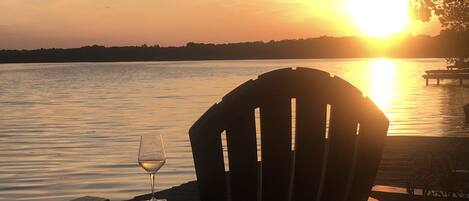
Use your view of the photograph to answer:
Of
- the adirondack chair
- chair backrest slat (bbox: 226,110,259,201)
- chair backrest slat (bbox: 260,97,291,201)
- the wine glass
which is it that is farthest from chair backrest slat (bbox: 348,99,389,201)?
the wine glass

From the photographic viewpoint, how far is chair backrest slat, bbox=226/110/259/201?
400cm

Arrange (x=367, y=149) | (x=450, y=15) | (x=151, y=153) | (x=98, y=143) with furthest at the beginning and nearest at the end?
(x=450, y=15) < (x=98, y=143) < (x=151, y=153) < (x=367, y=149)

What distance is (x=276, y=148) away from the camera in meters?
4.02

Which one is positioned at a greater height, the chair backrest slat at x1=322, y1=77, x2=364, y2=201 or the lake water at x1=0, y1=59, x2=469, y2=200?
the chair backrest slat at x1=322, y1=77, x2=364, y2=201

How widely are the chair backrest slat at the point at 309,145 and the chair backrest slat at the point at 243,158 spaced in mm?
218

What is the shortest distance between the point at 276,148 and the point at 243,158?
177mm

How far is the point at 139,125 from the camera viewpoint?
34.7 metres

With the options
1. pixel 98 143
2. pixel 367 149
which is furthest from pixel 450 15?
pixel 367 149

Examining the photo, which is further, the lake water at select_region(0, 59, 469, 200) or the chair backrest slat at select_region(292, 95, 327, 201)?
the lake water at select_region(0, 59, 469, 200)

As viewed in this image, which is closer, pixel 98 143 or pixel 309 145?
pixel 309 145

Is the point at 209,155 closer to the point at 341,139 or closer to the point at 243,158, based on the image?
the point at 243,158

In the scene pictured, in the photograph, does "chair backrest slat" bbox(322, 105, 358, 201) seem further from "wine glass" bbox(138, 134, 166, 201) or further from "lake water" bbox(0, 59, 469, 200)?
"lake water" bbox(0, 59, 469, 200)

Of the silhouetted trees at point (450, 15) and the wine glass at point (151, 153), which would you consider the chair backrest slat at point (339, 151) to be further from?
the silhouetted trees at point (450, 15)

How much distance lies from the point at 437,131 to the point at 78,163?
13.1m
